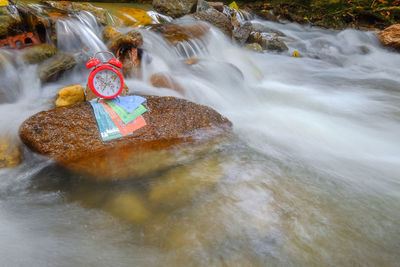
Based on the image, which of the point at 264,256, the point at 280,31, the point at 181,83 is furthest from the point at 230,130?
the point at 280,31

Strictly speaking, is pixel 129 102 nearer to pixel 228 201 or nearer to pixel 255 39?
pixel 228 201

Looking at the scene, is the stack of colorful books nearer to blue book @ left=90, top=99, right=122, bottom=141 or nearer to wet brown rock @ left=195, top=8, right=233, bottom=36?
blue book @ left=90, top=99, right=122, bottom=141

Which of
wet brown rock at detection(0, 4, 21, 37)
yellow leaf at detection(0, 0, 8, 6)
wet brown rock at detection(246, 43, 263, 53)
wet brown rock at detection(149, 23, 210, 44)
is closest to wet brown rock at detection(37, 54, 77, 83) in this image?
wet brown rock at detection(0, 4, 21, 37)

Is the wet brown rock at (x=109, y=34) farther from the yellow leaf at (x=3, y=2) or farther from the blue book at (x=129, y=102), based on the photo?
the blue book at (x=129, y=102)

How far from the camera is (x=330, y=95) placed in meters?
6.05

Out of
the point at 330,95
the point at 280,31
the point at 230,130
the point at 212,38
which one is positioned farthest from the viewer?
the point at 280,31

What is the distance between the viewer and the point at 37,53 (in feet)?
13.9

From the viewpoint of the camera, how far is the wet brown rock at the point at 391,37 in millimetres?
10383

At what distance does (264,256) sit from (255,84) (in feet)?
16.8

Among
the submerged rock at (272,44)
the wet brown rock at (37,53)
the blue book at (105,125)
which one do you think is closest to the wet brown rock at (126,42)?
the wet brown rock at (37,53)

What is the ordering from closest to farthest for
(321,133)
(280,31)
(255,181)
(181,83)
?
(255,181) → (321,133) → (181,83) → (280,31)

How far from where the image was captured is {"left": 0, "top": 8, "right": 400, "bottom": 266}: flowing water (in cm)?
179

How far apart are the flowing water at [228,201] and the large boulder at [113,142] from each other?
14cm

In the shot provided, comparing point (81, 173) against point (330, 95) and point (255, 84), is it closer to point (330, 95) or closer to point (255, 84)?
point (255, 84)
